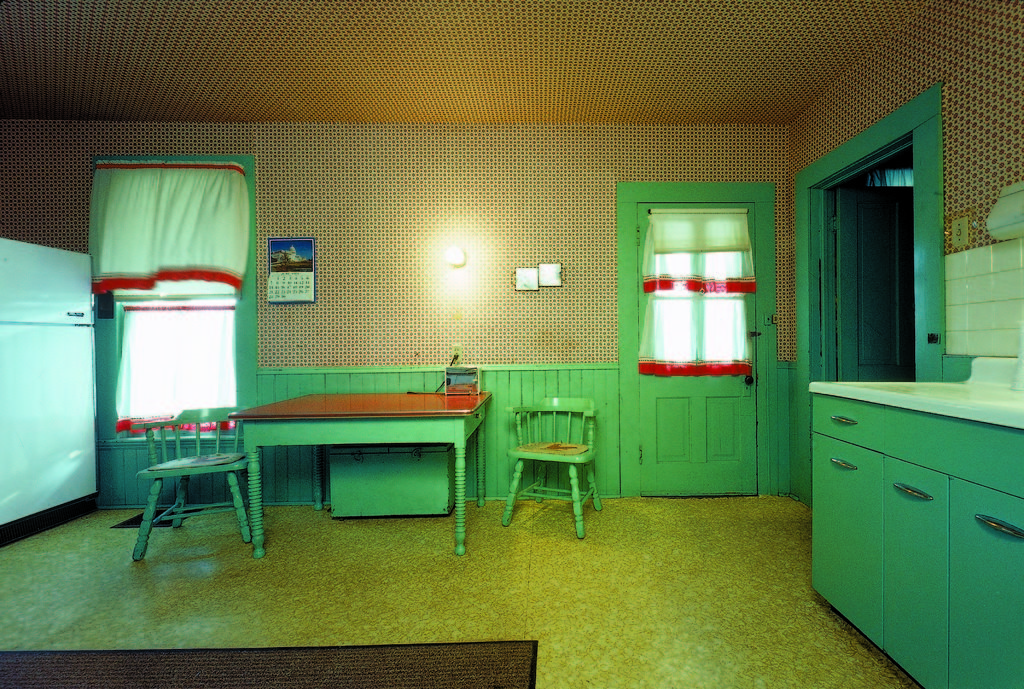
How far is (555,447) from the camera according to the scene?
321cm

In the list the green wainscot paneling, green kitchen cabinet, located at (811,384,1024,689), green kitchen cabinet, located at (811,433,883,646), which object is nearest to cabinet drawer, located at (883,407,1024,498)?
green kitchen cabinet, located at (811,384,1024,689)

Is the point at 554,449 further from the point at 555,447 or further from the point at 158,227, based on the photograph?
the point at 158,227

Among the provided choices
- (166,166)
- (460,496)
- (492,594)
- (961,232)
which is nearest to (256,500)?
(460,496)

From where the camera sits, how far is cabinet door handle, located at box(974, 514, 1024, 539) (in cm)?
125

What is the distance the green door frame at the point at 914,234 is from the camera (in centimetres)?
234

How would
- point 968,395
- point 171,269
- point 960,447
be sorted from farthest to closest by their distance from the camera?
point 171,269, point 968,395, point 960,447

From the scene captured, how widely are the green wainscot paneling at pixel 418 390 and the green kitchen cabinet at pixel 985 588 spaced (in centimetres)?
234

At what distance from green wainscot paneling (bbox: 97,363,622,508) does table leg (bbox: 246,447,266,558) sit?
0.91 meters

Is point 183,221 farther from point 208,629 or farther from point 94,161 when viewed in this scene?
point 208,629

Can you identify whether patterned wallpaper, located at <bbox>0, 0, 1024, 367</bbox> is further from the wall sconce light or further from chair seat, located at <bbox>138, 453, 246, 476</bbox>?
chair seat, located at <bbox>138, 453, 246, 476</bbox>

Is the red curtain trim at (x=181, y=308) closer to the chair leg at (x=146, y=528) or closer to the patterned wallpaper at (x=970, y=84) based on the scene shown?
the chair leg at (x=146, y=528)

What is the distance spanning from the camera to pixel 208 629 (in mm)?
2061

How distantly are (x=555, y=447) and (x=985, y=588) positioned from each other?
213 cm

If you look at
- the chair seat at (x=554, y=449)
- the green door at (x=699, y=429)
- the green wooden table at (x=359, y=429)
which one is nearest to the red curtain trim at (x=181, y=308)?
the green wooden table at (x=359, y=429)
